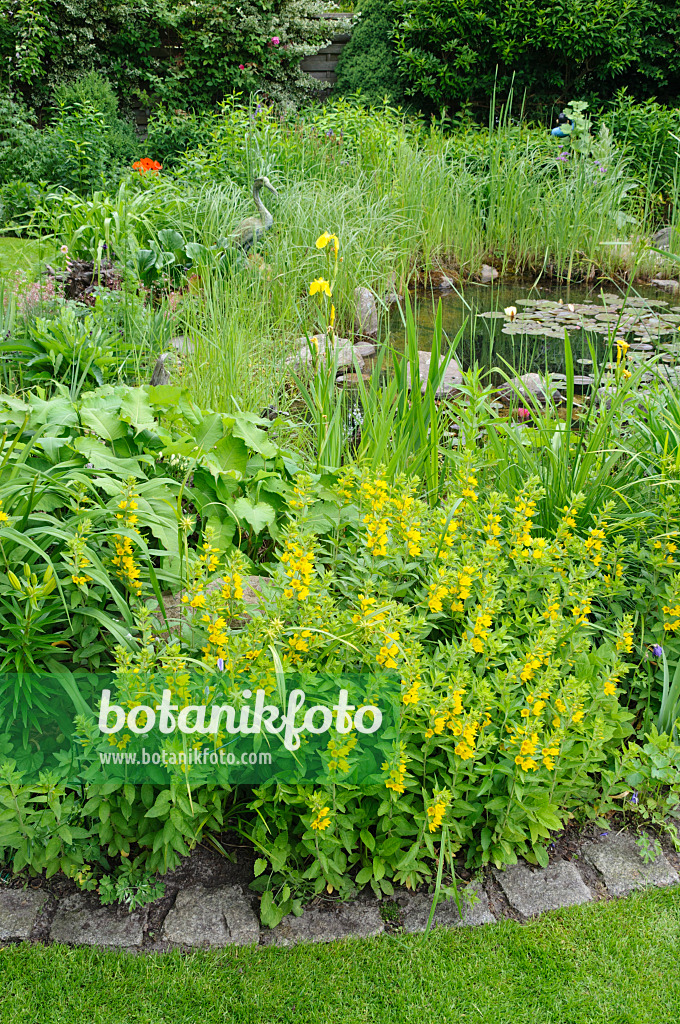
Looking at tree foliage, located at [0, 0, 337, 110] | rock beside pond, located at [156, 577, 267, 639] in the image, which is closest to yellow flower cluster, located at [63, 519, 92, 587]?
rock beside pond, located at [156, 577, 267, 639]

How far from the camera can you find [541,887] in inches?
78.0

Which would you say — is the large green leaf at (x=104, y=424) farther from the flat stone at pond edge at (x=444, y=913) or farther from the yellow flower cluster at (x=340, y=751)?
the flat stone at pond edge at (x=444, y=913)

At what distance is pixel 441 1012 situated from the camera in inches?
67.1

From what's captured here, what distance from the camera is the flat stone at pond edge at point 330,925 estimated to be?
1.84 meters

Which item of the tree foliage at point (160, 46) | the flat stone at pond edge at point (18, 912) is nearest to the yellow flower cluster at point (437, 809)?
the flat stone at pond edge at point (18, 912)

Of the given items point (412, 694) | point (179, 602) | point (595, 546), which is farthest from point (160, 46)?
point (412, 694)

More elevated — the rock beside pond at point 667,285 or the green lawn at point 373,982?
the green lawn at point 373,982

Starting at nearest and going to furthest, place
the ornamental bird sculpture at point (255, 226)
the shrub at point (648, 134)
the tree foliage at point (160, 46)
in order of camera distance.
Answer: the ornamental bird sculpture at point (255, 226) → the shrub at point (648, 134) → the tree foliage at point (160, 46)

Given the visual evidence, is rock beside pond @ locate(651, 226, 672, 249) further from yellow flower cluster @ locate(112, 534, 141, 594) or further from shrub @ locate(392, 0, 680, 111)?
yellow flower cluster @ locate(112, 534, 141, 594)

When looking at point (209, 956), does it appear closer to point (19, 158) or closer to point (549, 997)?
point (549, 997)

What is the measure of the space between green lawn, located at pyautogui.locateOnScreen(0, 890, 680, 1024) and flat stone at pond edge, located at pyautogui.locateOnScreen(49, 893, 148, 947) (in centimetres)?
3

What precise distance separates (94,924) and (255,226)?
477 centimetres

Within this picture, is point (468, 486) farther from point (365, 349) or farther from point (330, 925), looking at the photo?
point (365, 349)

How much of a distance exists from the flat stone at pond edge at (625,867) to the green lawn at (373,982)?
6.2 inches
